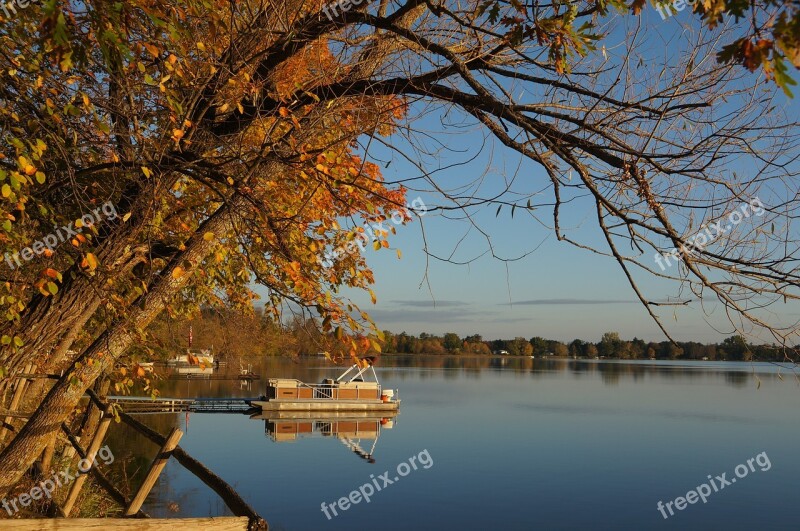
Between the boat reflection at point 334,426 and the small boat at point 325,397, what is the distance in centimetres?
29

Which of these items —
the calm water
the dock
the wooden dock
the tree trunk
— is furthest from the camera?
the dock

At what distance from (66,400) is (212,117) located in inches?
102

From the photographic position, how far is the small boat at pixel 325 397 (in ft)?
129

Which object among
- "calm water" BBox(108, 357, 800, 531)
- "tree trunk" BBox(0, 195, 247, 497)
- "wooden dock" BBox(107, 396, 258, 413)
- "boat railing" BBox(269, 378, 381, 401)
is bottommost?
"calm water" BBox(108, 357, 800, 531)

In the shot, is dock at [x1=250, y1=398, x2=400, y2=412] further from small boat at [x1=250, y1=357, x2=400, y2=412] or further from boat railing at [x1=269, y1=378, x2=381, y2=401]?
boat railing at [x1=269, y1=378, x2=381, y2=401]

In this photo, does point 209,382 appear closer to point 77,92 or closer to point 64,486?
point 64,486

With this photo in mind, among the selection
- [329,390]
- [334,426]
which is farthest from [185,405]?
[329,390]

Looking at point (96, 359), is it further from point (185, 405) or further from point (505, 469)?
point (185, 405)

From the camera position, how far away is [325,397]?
137 feet

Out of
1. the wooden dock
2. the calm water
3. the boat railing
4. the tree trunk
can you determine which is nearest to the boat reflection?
the calm water

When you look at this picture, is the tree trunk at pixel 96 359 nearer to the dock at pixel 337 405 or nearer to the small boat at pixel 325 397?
the small boat at pixel 325 397

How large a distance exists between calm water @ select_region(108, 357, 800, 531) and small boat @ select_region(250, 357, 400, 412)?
6.29 ft

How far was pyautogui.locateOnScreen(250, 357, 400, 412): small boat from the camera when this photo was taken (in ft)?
129

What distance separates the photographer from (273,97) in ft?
20.1
